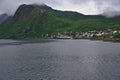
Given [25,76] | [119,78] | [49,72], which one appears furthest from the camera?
[49,72]

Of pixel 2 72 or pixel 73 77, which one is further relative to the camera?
pixel 2 72

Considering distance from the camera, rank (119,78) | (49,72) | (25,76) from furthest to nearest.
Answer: (49,72) → (25,76) → (119,78)

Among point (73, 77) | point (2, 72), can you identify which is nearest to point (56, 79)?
point (73, 77)

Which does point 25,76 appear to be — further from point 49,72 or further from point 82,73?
point 82,73

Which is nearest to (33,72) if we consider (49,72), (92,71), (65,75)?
(49,72)

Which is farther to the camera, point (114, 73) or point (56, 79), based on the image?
point (114, 73)

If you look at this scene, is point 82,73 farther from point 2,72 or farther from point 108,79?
point 2,72

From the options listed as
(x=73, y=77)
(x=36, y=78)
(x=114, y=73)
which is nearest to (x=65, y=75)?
(x=73, y=77)
